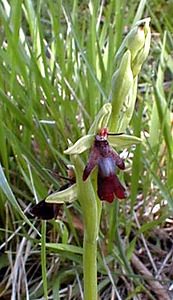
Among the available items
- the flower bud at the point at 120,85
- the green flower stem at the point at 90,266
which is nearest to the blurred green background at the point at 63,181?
the green flower stem at the point at 90,266

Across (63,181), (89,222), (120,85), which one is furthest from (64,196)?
(63,181)

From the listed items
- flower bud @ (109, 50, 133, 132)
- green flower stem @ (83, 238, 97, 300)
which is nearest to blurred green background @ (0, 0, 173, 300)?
green flower stem @ (83, 238, 97, 300)

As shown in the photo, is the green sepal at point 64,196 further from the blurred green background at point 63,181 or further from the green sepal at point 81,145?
the blurred green background at point 63,181

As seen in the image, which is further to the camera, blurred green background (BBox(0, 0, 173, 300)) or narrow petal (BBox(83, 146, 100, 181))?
blurred green background (BBox(0, 0, 173, 300))

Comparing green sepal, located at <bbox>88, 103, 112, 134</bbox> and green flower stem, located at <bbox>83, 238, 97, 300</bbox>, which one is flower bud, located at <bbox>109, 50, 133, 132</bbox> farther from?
green flower stem, located at <bbox>83, 238, 97, 300</bbox>

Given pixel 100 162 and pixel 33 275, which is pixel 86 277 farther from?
pixel 33 275

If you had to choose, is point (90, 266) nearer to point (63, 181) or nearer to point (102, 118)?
point (102, 118)
